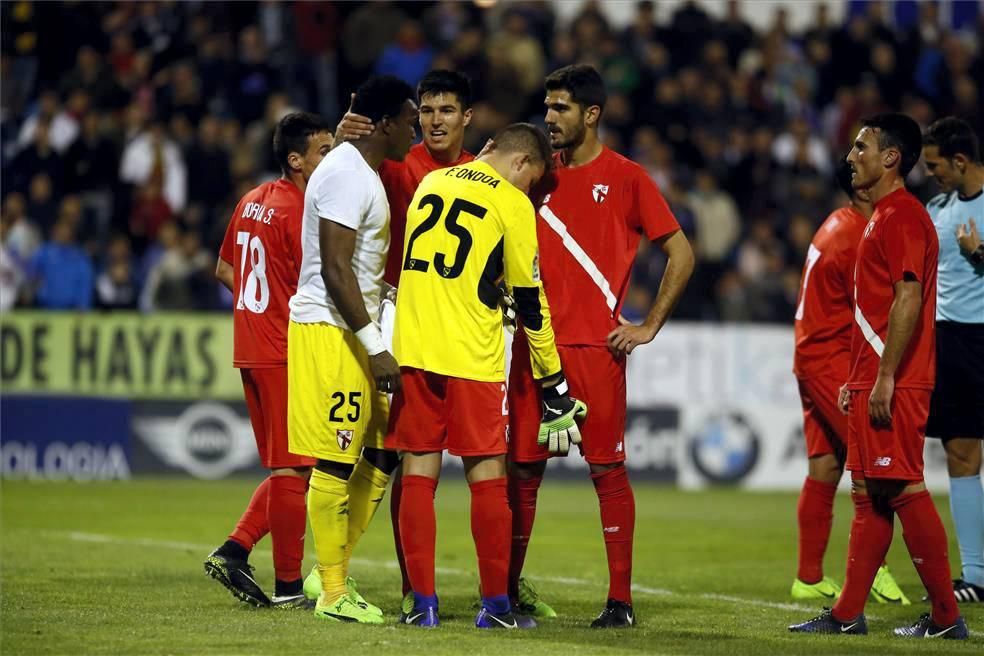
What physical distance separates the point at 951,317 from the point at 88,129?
494 inches

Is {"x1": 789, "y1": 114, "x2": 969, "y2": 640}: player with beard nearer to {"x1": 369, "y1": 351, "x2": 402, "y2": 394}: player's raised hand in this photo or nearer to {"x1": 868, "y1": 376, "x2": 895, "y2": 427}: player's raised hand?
{"x1": 868, "y1": 376, "x2": 895, "y2": 427}: player's raised hand

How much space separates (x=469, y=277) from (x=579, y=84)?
1273 mm

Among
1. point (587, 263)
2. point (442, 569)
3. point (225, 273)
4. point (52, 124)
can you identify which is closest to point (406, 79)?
point (52, 124)

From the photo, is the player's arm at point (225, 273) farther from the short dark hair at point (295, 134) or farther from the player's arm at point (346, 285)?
the player's arm at point (346, 285)

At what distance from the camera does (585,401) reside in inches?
324

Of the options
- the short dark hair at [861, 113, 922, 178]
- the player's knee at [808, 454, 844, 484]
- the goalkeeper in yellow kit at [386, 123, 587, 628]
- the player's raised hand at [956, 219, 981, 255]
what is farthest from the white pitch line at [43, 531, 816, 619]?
the short dark hair at [861, 113, 922, 178]

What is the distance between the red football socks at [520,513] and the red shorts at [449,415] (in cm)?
61

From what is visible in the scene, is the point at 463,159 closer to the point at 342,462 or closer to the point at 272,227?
the point at 272,227

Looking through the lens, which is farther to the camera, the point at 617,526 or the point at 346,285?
the point at 617,526

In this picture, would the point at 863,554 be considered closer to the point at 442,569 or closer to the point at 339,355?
the point at 339,355

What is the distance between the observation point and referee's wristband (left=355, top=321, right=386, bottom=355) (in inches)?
304

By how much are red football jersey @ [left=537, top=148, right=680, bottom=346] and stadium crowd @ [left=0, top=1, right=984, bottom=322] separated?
34.5 ft

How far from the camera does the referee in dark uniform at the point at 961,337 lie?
970cm

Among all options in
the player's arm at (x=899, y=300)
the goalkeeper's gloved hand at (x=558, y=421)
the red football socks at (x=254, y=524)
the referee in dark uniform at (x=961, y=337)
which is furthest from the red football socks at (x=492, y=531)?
the referee in dark uniform at (x=961, y=337)
